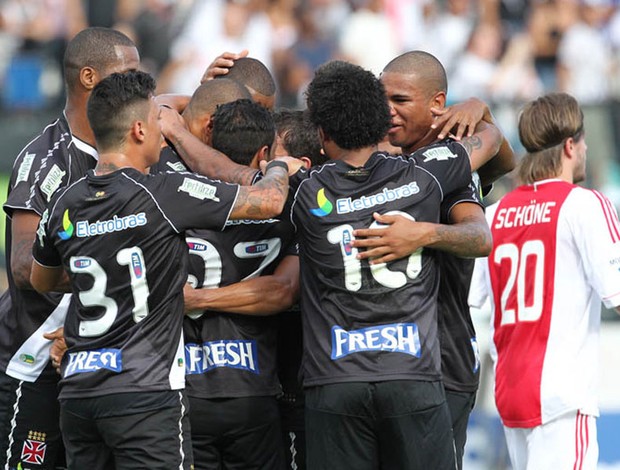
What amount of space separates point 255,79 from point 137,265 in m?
1.91

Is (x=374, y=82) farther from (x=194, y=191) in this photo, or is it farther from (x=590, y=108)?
(x=590, y=108)

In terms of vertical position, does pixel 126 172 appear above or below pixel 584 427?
above

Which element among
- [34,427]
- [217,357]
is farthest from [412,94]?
[34,427]

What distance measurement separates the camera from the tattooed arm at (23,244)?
5.55 meters

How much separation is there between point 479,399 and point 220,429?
501 cm

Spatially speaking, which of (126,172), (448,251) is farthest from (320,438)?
(126,172)

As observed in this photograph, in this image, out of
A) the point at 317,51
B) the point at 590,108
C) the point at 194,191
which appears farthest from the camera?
the point at 317,51

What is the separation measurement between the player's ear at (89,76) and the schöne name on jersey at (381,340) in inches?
76.4

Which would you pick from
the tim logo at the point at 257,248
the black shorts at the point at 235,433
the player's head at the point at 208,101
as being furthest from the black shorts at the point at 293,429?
the player's head at the point at 208,101

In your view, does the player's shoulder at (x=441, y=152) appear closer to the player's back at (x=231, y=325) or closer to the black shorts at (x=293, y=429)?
the player's back at (x=231, y=325)

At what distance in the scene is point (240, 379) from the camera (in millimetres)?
5492

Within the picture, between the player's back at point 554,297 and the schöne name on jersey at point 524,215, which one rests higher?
the schöne name on jersey at point 524,215

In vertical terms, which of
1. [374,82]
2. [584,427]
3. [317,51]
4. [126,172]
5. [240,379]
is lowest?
[584,427]

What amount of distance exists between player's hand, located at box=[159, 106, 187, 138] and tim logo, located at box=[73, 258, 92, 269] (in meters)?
1.09
